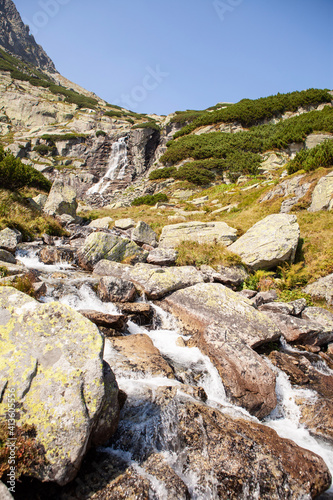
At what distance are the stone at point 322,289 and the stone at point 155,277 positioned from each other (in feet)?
15.7

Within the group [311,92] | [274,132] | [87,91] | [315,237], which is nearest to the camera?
[315,237]

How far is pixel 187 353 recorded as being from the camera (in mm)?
6668

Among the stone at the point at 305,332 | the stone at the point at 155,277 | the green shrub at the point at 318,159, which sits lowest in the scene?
the stone at the point at 305,332

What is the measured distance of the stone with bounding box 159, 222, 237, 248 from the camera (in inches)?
548

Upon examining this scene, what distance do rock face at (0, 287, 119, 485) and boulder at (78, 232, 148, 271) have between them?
768cm

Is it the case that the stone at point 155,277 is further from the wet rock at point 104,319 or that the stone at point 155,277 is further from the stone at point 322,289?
the stone at point 322,289

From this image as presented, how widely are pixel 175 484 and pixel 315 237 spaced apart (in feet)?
42.4

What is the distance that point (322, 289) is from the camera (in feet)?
32.8

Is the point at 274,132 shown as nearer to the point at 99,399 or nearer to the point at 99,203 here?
the point at 99,203

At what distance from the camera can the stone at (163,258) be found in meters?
12.1

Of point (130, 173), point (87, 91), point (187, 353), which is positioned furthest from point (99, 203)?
point (87, 91)

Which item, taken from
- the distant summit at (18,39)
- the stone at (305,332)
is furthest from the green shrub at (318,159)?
the distant summit at (18,39)

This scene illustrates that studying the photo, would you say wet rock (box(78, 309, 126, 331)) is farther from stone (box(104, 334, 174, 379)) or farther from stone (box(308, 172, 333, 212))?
stone (box(308, 172, 333, 212))

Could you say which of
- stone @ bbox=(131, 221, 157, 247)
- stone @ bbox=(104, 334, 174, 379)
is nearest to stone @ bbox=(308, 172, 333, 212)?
stone @ bbox=(131, 221, 157, 247)
